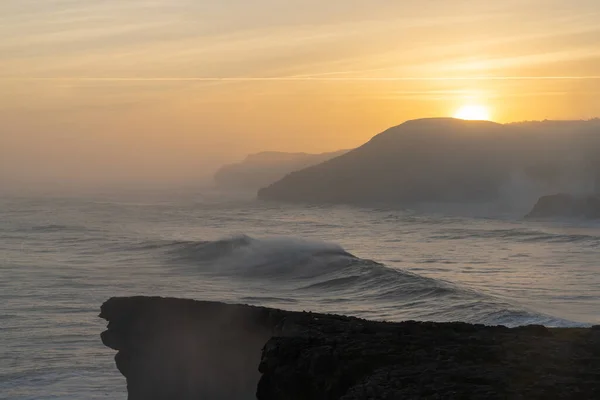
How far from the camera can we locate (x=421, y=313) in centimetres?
2345

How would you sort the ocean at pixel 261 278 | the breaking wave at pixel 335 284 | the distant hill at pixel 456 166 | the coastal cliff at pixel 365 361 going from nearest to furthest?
the coastal cliff at pixel 365 361
the ocean at pixel 261 278
the breaking wave at pixel 335 284
the distant hill at pixel 456 166

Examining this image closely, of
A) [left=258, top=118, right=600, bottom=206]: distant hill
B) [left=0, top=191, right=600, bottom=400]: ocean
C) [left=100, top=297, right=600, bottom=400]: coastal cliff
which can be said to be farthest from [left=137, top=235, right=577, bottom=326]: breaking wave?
[left=258, top=118, right=600, bottom=206]: distant hill

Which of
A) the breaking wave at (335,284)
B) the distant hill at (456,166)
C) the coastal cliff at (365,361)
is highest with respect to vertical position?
the distant hill at (456,166)

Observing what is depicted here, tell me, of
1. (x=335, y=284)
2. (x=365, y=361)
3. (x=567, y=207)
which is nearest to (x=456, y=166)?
(x=567, y=207)

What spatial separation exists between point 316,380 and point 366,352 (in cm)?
65

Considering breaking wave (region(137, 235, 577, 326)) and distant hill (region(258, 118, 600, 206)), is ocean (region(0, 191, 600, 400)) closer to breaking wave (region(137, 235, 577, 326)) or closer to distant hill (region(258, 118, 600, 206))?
breaking wave (region(137, 235, 577, 326))

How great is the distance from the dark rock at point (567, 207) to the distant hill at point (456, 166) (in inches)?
→ 749

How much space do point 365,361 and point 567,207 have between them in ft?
238

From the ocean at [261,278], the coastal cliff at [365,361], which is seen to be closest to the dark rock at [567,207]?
the ocean at [261,278]

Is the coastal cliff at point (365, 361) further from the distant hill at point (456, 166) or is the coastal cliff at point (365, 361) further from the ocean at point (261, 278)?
the distant hill at point (456, 166)

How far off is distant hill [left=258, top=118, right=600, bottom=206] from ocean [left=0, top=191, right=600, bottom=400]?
46.1m

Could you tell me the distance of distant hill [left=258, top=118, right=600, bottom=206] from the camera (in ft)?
355

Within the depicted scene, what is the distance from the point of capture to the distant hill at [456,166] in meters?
108

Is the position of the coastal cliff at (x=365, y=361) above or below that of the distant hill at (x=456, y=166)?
below
